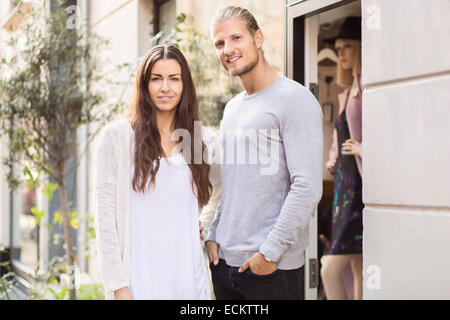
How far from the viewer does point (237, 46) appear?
2.39 m

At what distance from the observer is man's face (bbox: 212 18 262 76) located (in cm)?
239

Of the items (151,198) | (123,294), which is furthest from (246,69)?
(123,294)

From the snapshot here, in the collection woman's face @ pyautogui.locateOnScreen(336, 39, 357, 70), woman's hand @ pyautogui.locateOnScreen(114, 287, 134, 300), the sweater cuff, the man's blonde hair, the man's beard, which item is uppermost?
woman's face @ pyautogui.locateOnScreen(336, 39, 357, 70)

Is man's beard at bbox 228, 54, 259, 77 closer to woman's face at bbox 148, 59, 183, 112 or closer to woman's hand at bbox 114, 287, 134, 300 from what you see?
woman's face at bbox 148, 59, 183, 112

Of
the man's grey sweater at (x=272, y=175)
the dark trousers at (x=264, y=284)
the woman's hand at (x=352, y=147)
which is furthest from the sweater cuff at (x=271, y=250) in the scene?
the woman's hand at (x=352, y=147)

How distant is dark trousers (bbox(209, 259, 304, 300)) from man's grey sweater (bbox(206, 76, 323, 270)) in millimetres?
38

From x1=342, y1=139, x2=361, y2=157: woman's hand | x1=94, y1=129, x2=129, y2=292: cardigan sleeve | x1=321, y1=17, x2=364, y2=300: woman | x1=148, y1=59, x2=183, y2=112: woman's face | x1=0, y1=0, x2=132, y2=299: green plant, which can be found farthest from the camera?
x1=0, y1=0, x2=132, y2=299: green plant

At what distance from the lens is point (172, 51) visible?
7.66ft

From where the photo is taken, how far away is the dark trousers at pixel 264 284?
91.4 inches

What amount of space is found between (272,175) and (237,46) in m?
0.58

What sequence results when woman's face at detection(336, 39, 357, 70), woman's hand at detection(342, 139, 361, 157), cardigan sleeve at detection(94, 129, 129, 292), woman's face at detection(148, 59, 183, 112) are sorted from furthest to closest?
1. woman's face at detection(336, 39, 357, 70)
2. woman's hand at detection(342, 139, 361, 157)
3. woman's face at detection(148, 59, 183, 112)
4. cardigan sleeve at detection(94, 129, 129, 292)

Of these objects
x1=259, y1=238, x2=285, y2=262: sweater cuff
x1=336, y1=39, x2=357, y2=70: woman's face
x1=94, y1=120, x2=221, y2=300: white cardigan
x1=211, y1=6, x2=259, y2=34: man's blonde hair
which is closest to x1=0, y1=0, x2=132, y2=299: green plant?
x1=336, y1=39, x2=357, y2=70: woman's face

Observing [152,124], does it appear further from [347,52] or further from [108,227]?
[347,52]

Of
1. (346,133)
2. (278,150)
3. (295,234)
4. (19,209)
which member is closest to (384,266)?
(295,234)
